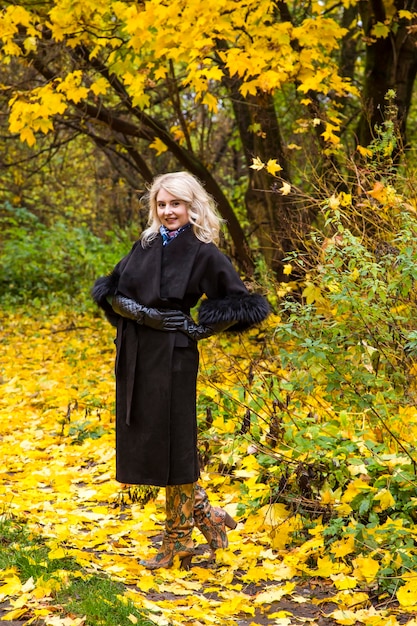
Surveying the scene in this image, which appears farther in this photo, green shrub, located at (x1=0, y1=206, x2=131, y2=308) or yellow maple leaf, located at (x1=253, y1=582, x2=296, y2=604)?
green shrub, located at (x1=0, y1=206, x2=131, y2=308)

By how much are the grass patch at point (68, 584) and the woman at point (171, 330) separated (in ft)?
1.68

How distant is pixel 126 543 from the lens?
4.61 meters

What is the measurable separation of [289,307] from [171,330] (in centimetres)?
120

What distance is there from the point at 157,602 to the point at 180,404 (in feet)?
2.92

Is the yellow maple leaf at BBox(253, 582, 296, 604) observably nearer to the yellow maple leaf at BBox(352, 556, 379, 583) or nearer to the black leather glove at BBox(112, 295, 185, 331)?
the yellow maple leaf at BBox(352, 556, 379, 583)

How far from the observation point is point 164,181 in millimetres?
4113

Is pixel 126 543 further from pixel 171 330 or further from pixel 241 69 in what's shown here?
pixel 241 69

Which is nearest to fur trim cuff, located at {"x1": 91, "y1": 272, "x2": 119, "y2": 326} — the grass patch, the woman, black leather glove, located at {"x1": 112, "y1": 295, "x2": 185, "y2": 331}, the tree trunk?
the woman

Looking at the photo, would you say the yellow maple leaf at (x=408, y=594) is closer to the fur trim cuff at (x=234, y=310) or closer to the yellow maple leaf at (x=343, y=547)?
the yellow maple leaf at (x=343, y=547)

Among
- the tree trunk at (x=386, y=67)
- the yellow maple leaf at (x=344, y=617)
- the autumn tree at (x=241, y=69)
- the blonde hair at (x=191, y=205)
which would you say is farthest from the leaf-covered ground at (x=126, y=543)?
the tree trunk at (x=386, y=67)

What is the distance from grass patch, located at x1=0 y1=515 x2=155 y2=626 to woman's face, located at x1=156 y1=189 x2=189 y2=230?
164cm

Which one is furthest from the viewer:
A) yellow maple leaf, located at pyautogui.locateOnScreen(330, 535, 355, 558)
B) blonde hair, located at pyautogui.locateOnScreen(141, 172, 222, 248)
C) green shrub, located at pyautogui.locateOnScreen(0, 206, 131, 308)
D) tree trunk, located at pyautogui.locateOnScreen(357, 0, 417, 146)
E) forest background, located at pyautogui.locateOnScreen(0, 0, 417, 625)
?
green shrub, located at pyautogui.locateOnScreen(0, 206, 131, 308)

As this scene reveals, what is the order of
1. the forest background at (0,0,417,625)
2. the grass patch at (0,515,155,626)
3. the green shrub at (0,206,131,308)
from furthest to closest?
the green shrub at (0,206,131,308)
the forest background at (0,0,417,625)
the grass patch at (0,515,155,626)

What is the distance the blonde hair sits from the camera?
407 cm
